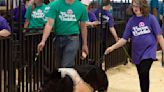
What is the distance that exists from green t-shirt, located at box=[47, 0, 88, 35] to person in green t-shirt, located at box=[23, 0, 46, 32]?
1490 millimetres

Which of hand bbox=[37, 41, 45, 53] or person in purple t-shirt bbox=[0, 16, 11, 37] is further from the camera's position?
hand bbox=[37, 41, 45, 53]

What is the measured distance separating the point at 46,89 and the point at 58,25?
1.93 metres

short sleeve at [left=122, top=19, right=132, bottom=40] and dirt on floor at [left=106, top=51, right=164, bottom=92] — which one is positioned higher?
short sleeve at [left=122, top=19, right=132, bottom=40]

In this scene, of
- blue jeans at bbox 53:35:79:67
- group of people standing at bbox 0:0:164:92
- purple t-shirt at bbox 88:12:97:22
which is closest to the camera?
group of people standing at bbox 0:0:164:92

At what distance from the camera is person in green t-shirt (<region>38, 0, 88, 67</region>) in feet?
18.3

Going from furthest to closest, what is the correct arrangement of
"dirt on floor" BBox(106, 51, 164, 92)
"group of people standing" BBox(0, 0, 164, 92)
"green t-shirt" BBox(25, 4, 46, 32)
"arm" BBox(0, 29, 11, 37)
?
1. "dirt on floor" BBox(106, 51, 164, 92)
2. "green t-shirt" BBox(25, 4, 46, 32)
3. "group of people standing" BBox(0, 0, 164, 92)
4. "arm" BBox(0, 29, 11, 37)

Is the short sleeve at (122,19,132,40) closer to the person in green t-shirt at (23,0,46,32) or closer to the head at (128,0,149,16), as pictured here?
the head at (128,0,149,16)

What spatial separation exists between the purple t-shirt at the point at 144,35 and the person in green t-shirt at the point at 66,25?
2.58 feet

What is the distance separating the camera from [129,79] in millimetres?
8344

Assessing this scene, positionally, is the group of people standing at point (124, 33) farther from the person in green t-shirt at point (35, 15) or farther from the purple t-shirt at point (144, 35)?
the person in green t-shirt at point (35, 15)

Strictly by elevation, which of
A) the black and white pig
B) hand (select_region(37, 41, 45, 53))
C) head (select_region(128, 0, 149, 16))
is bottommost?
the black and white pig

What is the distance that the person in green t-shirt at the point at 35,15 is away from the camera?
7.19 meters

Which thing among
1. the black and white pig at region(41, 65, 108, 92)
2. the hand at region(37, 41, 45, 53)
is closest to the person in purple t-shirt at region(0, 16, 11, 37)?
the hand at region(37, 41, 45, 53)

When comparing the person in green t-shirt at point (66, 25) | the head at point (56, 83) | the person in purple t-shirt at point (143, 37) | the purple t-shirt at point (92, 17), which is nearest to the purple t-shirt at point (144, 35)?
the person in purple t-shirt at point (143, 37)
